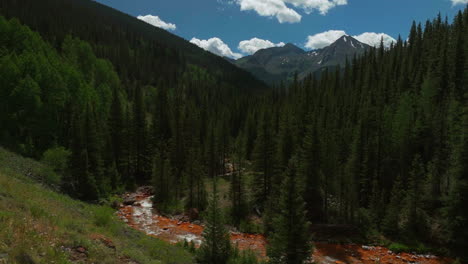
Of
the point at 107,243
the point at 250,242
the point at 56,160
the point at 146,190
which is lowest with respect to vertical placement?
the point at 250,242

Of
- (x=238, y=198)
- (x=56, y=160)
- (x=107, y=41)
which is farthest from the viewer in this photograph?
(x=107, y=41)

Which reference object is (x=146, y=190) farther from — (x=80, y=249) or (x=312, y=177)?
(x=80, y=249)

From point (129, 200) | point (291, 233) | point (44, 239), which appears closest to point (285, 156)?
point (291, 233)

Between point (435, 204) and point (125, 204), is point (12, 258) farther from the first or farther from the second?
point (435, 204)

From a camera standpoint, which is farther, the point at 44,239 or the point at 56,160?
the point at 56,160

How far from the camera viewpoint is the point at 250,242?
3328cm

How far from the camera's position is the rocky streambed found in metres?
30.6

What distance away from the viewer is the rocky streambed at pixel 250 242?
101ft

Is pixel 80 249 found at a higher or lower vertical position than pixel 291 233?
higher

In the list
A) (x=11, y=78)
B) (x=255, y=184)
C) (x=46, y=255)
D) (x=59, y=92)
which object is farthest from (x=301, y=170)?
(x=11, y=78)

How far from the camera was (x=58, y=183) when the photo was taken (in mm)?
36281

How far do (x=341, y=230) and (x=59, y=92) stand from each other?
49.4 m

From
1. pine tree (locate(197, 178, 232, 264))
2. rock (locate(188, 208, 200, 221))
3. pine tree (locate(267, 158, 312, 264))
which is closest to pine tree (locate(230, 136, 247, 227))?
rock (locate(188, 208, 200, 221))

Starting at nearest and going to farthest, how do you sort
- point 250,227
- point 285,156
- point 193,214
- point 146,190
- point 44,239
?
point 44,239, point 250,227, point 193,214, point 285,156, point 146,190
